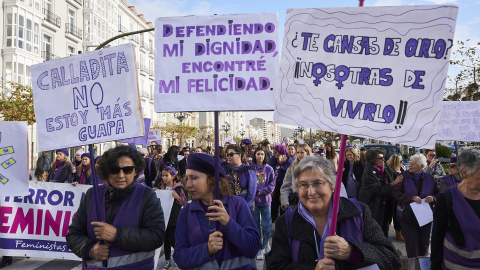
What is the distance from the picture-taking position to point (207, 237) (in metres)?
2.94

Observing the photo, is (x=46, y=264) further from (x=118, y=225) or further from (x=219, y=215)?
(x=219, y=215)

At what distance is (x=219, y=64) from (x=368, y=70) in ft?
3.92

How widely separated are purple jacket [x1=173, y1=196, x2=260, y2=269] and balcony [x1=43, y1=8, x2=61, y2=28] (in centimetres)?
3672

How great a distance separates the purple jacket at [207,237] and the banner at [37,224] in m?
3.86

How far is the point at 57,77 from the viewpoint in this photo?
340cm

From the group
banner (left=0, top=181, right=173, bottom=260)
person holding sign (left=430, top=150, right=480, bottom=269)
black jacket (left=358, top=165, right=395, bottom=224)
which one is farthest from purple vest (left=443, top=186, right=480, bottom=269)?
banner (left=0, top=181, right=173, bottom=260)

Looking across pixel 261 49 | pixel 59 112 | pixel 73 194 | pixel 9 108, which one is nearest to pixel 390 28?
pixel 261 49

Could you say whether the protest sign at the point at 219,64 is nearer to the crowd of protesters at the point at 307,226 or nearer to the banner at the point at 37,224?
the crowd of protesters at the point at 307,226

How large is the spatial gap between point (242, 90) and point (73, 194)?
4362 mm

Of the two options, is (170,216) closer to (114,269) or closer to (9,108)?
(114,269)

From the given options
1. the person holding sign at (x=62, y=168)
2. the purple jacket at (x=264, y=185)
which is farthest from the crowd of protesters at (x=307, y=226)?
the person holding sign at (x=62, y=168)

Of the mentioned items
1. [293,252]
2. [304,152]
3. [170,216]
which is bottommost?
[170,216]

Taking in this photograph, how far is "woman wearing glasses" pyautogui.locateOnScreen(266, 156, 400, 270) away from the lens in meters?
2.30

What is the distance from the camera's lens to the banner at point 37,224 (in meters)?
6.37
